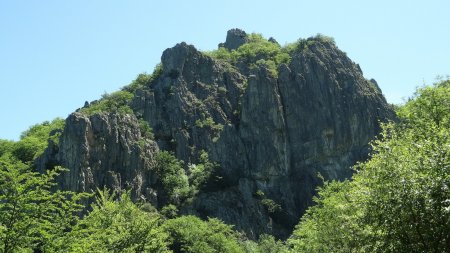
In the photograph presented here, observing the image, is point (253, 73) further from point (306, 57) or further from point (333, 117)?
point (333, 117)

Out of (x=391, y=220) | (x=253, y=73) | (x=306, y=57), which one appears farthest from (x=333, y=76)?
(x=391, y=220)

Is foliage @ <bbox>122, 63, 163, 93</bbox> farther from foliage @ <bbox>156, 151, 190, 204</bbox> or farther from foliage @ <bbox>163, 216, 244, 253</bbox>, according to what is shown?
foliage @ <bbox>163, 216, 244, 253</bbox>

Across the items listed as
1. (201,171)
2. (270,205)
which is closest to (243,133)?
(201,171)

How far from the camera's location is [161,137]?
7888 centimetres

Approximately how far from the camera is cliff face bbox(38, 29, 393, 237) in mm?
65438

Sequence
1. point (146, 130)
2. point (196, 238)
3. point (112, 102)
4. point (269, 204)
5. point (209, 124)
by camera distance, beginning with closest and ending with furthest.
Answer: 1. point (196, 238)
2. point (269, 204)
3. point (146, 130)
4. point (209, 124)
5. point (112, 102)

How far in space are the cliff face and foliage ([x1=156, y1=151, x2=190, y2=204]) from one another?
1.51 metres

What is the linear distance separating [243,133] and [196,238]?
30.3 m

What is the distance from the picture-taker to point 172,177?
69.0 meters

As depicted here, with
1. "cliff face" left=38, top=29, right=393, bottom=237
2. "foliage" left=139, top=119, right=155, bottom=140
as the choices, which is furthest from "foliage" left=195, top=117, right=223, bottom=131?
"foliage" left=139, top=119, right=155, bottom=140

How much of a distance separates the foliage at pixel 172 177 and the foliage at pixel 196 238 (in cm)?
1219

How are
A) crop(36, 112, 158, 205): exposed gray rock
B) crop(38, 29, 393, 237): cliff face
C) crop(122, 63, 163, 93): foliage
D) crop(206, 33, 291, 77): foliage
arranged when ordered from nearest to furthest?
crop(36, 112, 158, 205): exposed gray rock → crop(38, 29, 393, 237): cliff face → crop(122, 63, 163, 93): foliage → crop(206, 33, 291, 77): foliage

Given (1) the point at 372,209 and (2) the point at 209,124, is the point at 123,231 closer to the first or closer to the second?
(1) the point at 372,209

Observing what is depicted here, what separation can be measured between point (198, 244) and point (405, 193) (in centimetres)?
4116
